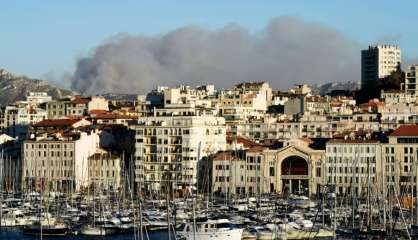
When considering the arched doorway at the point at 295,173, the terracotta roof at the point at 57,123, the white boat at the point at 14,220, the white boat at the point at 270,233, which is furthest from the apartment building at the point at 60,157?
the white boat at the point at 270,233

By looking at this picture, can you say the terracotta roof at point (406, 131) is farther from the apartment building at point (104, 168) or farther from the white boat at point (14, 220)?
the white boat at point (14, 220)

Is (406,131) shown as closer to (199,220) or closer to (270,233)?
(270,233)

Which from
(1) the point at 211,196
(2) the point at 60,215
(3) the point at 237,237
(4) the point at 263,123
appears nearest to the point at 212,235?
Result: (3) the point at 237,237

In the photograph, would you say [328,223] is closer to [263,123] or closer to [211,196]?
[211,196]

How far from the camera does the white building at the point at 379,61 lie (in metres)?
154

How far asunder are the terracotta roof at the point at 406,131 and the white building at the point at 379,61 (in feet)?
214

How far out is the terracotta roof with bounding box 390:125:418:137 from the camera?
8619 cm

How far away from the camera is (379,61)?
15425cm

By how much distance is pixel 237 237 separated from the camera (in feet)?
182

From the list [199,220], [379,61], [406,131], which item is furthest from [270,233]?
[379,61]

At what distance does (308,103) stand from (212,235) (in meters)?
63.8

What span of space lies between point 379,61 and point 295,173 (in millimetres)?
69101

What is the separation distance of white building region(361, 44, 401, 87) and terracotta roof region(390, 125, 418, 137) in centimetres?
6515

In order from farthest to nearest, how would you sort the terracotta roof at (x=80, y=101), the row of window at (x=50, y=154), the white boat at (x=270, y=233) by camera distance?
1. the terracotta roof at (x=80, y=101)
2. the row of window at (x=50, y=154)
3. the white boat at (x=270, y=233)
